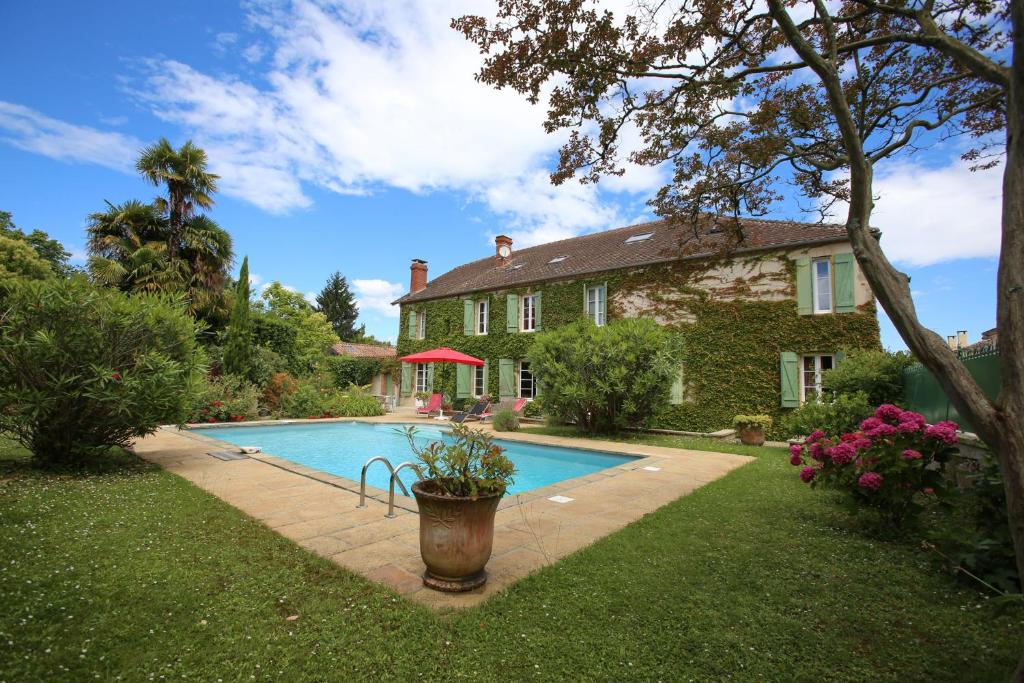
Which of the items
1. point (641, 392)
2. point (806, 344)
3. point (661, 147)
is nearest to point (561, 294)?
point (641, 392)

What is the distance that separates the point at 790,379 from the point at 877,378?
11.6 feet

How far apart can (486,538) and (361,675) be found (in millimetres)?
1059

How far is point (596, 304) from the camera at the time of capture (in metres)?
15.4

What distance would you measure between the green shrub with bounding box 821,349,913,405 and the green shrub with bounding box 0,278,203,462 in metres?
11.1

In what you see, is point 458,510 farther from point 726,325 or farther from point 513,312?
point 513,312

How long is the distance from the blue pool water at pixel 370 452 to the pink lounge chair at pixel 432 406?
11.6 ft

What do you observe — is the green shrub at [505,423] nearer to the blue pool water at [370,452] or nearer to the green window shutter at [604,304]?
the blue pool water at [370,452]

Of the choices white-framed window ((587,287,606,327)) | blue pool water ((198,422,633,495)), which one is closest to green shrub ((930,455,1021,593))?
blue pool water ((198,422,633,495))

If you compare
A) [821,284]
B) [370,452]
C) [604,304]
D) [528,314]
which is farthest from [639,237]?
[370,452]

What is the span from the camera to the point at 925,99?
423 centimetres

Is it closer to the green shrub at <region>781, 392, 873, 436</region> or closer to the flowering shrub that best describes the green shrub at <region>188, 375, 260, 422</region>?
the flowering shrub

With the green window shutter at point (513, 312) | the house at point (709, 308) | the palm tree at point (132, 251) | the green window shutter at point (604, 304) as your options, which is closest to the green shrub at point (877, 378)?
the house at point (709, 308)

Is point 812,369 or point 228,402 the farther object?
point 228,402

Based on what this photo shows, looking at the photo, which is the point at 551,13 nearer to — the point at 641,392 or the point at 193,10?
the point at 193,10
